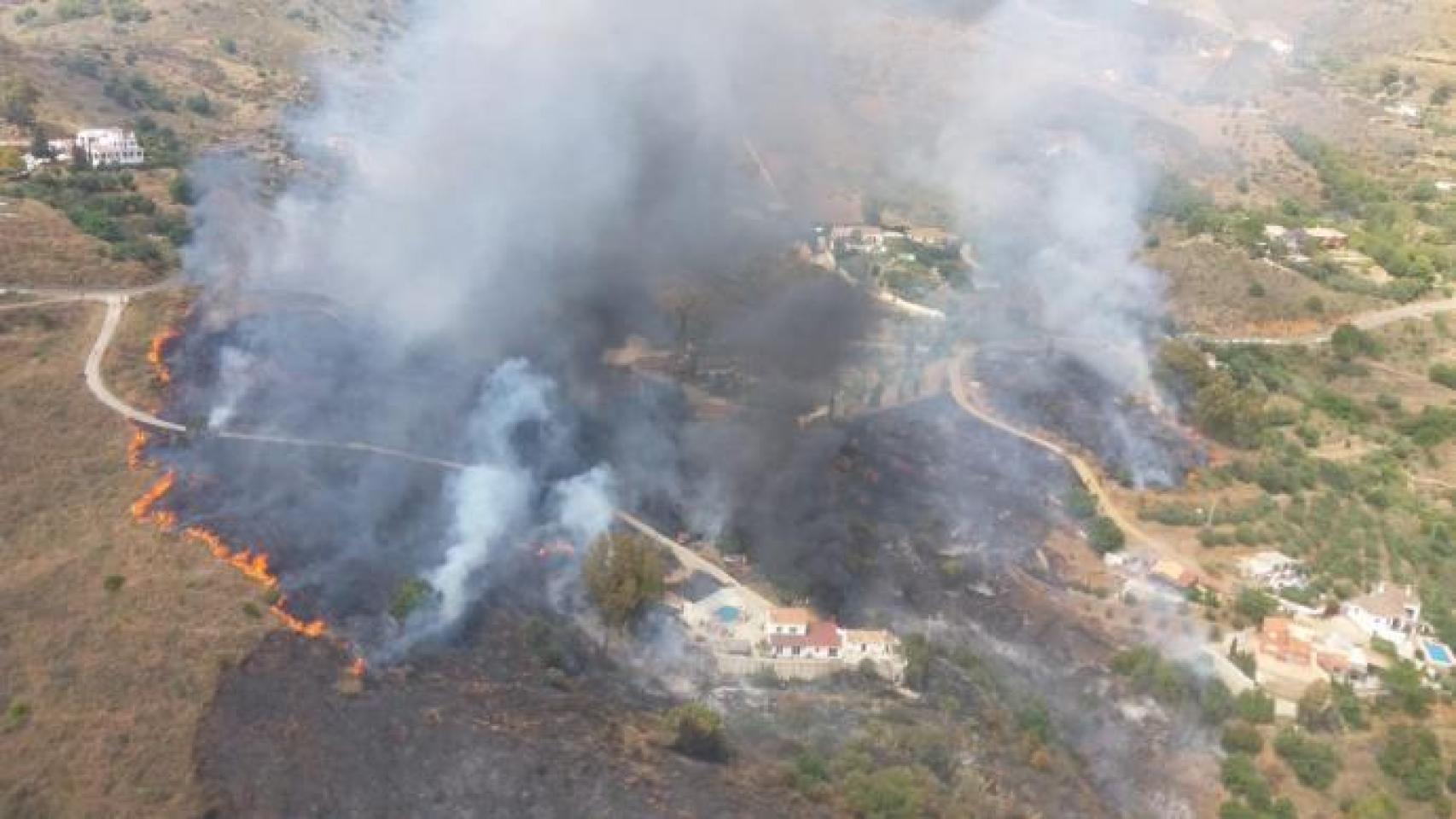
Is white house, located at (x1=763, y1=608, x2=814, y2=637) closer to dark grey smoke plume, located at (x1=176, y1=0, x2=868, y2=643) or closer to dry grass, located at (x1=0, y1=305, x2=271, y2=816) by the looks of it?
dark grey smoke plume, located at (x1=176, y1=0, x2=868, y2=643)

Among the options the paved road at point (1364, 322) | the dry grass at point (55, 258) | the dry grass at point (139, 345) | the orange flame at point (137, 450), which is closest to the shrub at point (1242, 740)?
the paved road at point (1364, 322)

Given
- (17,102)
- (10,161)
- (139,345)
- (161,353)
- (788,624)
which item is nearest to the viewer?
(788,624)

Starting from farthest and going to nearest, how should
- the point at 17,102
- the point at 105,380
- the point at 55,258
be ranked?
1. the point at 17,102
2. the point at 55,258
3. the point at 105,380

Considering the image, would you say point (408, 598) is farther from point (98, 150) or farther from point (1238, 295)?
point (1238, 295)

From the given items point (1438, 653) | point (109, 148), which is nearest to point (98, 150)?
point (109, 148)

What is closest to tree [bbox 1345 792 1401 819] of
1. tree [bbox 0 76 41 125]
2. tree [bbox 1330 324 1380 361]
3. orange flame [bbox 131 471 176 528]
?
tree [bbox 1330 324 1380 361]

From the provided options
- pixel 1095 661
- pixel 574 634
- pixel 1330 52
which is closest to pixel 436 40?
pixel 574 634
